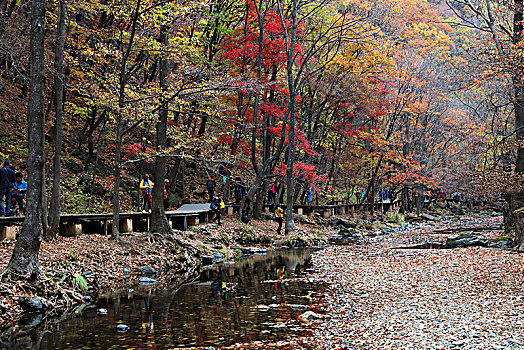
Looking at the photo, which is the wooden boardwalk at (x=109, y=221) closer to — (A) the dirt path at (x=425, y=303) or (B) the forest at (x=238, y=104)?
(B) the forest at (x=238, y=104)

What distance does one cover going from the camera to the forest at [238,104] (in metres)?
12.7

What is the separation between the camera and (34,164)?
29.5ft

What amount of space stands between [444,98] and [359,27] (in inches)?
610

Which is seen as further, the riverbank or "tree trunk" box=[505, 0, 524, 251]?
"tree trunk" box=[505, 0, 524, 251]

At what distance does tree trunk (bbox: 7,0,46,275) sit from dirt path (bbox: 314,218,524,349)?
600cm

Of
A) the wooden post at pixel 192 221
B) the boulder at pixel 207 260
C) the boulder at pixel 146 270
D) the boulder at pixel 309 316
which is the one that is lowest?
the boulder at pixel 207 260

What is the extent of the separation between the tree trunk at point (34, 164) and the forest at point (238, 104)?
0.09ft

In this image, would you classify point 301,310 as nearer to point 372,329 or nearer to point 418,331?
point 372,329

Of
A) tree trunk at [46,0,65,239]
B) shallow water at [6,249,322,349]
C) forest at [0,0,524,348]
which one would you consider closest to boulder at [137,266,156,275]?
forest at [0,0,524,348]

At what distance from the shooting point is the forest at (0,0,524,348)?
41.6 feet

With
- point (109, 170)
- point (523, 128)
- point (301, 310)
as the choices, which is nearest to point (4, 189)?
point (109, 170)

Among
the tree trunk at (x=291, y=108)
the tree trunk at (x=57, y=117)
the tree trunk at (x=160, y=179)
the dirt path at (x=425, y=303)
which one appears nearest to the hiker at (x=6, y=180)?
the tree trunk at (x=57, y=117)

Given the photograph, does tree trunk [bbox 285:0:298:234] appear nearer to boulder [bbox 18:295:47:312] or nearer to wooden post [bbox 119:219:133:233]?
wooden post [bbox 119:219:133:233]

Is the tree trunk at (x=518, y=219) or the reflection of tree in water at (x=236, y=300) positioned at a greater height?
the tree trunk at (x=518, y=219)
